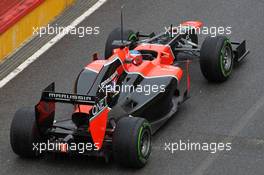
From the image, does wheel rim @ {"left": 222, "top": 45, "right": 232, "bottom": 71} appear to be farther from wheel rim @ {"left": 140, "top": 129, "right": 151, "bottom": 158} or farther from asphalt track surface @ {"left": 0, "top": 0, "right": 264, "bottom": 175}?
wheel rim @ {"left": 140, "top": 129, "right": 151, "bottom": 158}

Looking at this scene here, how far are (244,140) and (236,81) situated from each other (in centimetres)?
210

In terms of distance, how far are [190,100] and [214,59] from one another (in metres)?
0.78

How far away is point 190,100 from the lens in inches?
544

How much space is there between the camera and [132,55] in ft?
43.8

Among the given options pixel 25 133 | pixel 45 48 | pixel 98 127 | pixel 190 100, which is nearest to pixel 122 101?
pixel 98 127

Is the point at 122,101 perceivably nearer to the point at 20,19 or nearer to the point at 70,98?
the point at 70,98

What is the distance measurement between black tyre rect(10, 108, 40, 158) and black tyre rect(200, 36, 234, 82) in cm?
330

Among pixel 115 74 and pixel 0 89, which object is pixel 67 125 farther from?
pixel 0 89

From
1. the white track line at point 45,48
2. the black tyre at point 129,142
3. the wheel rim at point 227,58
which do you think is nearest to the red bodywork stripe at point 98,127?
the black tyre at point 129,142

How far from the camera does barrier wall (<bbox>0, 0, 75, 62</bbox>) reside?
15773 mm

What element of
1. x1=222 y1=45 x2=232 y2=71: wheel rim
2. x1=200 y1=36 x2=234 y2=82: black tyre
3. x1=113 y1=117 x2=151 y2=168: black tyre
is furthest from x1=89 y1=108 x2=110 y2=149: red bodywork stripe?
x1=222 y1=45 x2=232 y2=71: wheel rim

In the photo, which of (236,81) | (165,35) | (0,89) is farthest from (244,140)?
(0,89)

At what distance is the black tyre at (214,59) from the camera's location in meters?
13.9

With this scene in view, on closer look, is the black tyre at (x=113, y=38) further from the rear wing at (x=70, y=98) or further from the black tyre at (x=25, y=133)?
the rear wing at (x=70, y=98)
